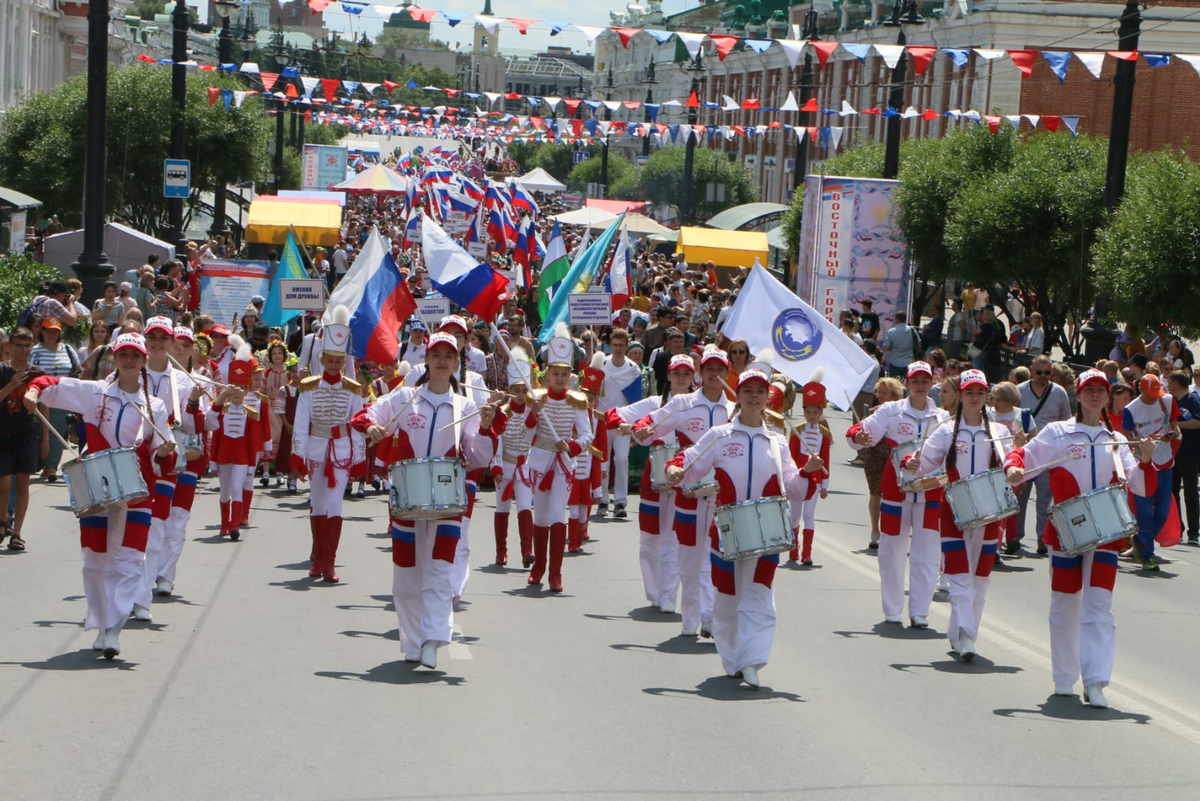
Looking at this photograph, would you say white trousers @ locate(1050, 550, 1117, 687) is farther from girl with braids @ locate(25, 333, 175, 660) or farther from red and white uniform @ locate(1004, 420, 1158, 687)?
girl with braids @ locate(25, 333, 175, 660)

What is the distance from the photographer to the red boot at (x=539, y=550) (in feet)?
39.1

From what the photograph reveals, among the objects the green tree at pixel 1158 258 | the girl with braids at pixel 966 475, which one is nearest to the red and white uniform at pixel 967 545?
the girl with braids at pixel 966 475

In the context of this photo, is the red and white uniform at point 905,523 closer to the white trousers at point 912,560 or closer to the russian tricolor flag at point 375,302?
the white trousers at point 912,560

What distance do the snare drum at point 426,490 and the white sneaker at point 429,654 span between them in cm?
71

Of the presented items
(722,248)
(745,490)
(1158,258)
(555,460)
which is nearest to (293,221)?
(722,248)

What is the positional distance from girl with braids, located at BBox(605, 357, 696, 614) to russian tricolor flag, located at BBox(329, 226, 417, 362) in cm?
421

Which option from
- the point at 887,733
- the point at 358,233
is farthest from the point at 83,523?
the point at 358,233

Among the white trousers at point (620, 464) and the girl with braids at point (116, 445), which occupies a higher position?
the girl with braids at point (116, 445)

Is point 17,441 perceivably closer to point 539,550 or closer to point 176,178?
point 539,550

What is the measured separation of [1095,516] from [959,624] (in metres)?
1.43

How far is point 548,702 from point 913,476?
331 centimetres

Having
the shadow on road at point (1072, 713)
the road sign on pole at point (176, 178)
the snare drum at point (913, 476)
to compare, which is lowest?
the shadow on road at point (1072, 713)

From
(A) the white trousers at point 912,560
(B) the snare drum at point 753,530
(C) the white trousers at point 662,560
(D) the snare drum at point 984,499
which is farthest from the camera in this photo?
(C) the white trousers at point 662,560

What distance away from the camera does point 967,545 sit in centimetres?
977
